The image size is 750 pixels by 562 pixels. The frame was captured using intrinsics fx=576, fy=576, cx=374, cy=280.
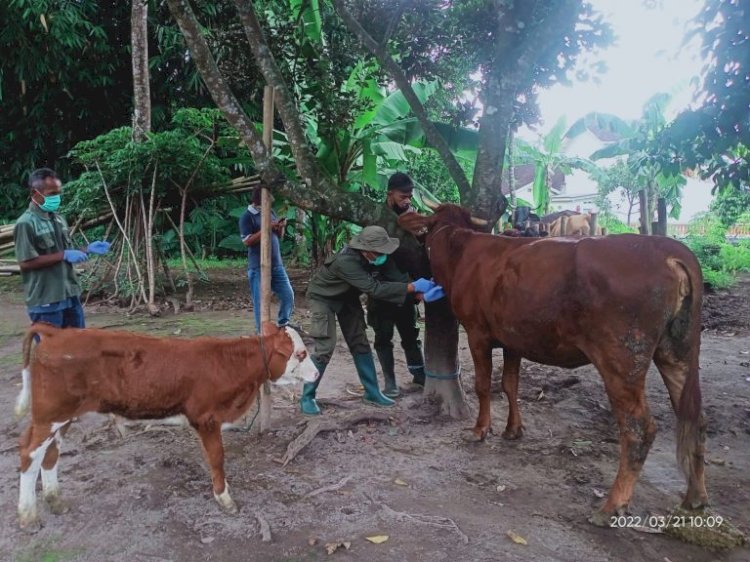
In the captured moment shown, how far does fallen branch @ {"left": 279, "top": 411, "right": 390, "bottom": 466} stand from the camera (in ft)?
13.2

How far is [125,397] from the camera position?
319cm

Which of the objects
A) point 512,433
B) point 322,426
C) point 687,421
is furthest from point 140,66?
point 687,421

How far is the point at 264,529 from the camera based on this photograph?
3.09 m

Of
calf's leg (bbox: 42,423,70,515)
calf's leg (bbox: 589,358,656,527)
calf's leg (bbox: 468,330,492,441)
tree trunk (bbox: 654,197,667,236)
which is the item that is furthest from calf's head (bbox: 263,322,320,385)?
tree trunk (bbox: 654,197,667,236)

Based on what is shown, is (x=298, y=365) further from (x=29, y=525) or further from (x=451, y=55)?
(x=451, y=55)

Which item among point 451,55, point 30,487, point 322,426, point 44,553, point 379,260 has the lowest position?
point 44,553

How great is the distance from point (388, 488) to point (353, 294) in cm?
190

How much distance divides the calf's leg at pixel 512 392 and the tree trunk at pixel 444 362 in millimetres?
488

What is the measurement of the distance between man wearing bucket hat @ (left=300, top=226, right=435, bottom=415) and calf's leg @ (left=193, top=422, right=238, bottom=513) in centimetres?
135

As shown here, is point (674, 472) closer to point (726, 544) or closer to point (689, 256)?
point (726, 544)

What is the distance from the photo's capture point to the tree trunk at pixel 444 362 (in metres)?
4.93

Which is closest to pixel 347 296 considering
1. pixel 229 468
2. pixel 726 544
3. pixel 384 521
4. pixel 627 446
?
pixel 229 468

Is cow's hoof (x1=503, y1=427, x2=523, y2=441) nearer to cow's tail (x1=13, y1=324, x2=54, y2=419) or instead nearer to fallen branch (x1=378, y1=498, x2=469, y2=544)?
fallen branch (x1=378, y1=498, x2=469, y2=544)

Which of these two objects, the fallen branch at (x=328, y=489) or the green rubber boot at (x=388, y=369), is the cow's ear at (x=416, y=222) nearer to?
the green rubber boot at (x=388, y=369)
